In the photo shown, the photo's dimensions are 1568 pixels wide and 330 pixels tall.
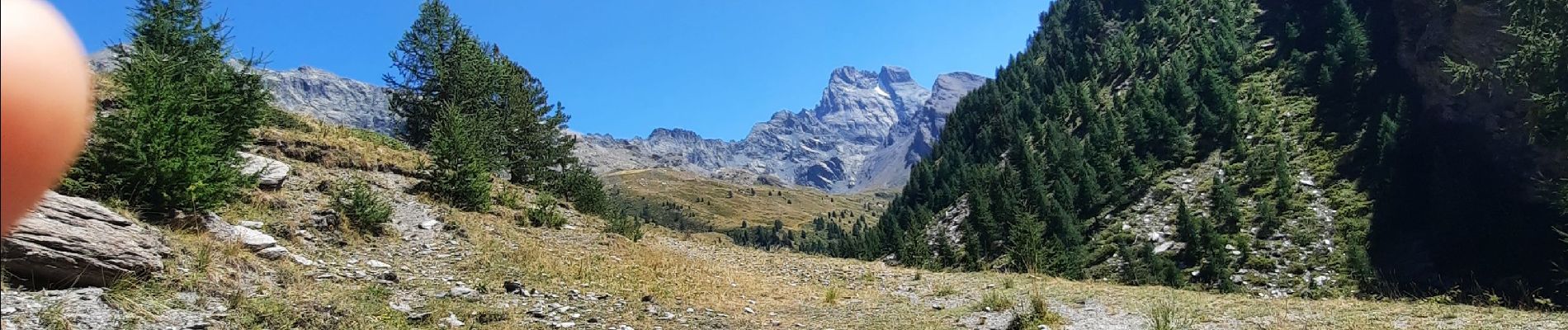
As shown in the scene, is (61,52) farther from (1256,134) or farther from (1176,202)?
(1256,134)

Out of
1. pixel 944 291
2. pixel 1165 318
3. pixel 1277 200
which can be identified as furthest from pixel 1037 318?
pixel 1277 200

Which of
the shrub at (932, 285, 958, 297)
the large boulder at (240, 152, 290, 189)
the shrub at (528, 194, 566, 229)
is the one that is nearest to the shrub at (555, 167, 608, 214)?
the shrub at (528, 194, 566, 229)

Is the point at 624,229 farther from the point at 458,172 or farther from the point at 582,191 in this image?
the point at 582,191

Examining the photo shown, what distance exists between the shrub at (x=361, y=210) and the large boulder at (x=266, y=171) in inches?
45.0

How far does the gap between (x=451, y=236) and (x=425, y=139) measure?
1805cm

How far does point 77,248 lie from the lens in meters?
7.76

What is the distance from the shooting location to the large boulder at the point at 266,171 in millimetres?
14391

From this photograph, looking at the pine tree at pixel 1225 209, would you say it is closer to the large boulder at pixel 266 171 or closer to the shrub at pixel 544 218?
the shrub at pixel 544 218

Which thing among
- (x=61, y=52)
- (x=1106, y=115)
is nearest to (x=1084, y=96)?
(x=1106, y=115)

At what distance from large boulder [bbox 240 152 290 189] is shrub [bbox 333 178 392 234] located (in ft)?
3.75

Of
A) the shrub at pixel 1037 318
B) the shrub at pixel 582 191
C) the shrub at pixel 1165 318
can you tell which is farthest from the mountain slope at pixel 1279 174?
the shrub at pixel 582 191

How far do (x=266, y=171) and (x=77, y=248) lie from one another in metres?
7.82

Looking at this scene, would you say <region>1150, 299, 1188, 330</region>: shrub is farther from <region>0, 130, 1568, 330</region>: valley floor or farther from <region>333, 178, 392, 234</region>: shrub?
<region>333, 178, 392, 234</region>: shrub

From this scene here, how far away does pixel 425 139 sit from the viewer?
3136 centimetres
